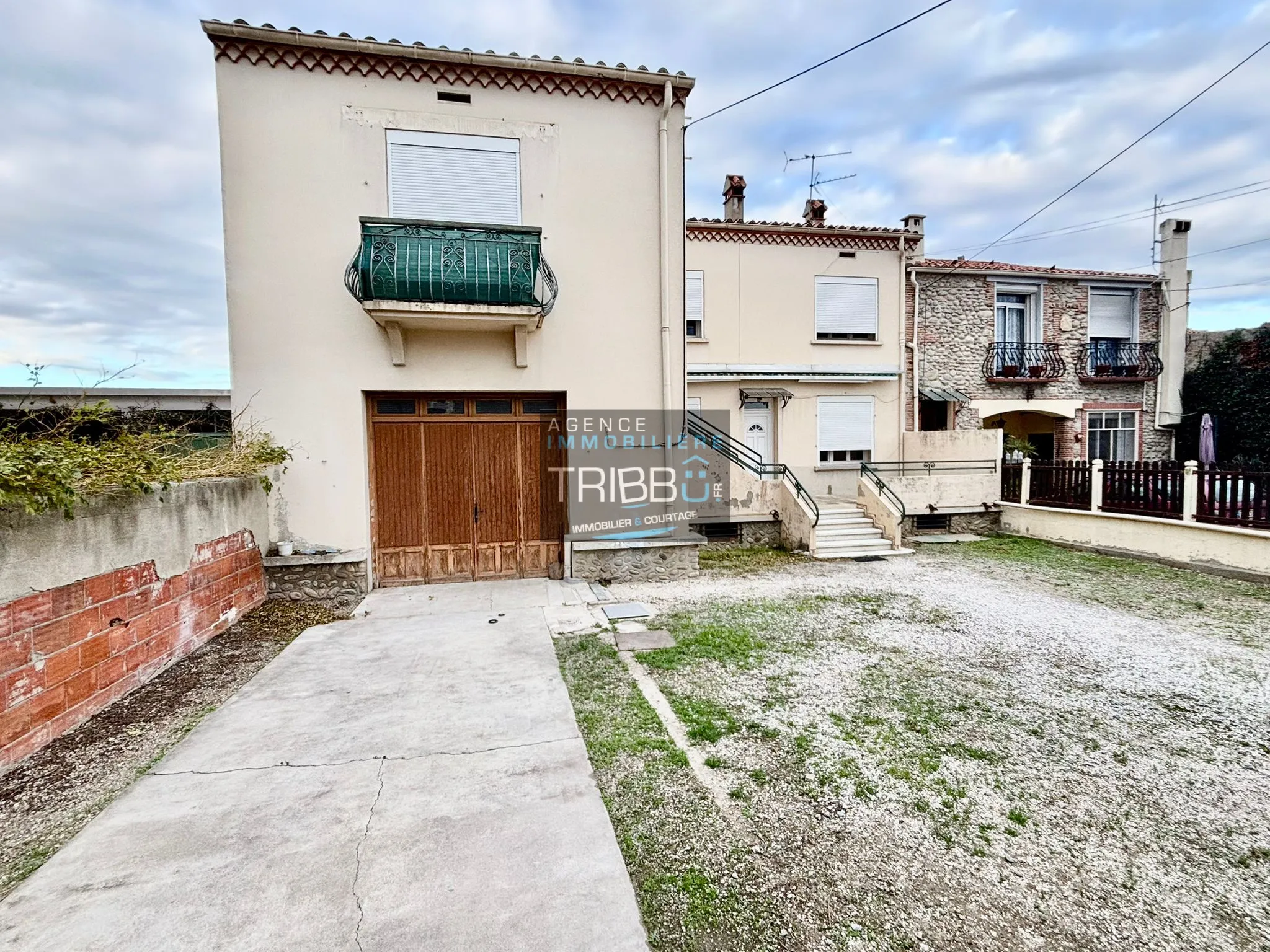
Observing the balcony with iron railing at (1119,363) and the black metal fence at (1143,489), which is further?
the balcony with iron railing at (1119,363)

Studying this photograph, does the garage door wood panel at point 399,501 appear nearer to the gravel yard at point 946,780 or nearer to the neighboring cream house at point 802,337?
the gravel yard at point 946,780

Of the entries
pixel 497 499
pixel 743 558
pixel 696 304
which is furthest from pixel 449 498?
pixel 696 304

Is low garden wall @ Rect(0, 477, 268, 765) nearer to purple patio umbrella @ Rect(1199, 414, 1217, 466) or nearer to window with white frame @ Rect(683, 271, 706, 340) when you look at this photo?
window with white frame @ Rect(683, 271, 706, 340)

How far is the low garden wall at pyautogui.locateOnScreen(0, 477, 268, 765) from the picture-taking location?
349cm

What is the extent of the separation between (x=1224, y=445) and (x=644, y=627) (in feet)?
66.8

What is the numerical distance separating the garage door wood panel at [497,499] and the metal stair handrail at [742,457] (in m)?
3.67

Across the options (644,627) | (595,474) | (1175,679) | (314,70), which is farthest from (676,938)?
(314,70)

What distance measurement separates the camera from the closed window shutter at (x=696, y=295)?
13477 mm

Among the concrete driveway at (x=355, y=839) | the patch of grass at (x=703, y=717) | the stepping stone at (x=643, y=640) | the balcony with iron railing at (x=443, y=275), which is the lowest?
the stepping stone at (x=643, y=640)

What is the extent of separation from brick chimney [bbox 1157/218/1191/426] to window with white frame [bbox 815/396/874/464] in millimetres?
9875

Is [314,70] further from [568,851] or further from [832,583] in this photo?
[832,583]

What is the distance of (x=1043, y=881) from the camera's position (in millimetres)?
2564

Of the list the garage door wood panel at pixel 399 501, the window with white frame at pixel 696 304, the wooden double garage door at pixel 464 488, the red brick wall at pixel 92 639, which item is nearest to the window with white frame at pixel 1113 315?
the window with white frame at pixel 696 304

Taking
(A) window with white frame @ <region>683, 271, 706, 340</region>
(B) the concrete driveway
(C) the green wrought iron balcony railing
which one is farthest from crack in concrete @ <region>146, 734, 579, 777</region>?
(A) window with white frame @ <region>683, 271, 706, 340</region>
